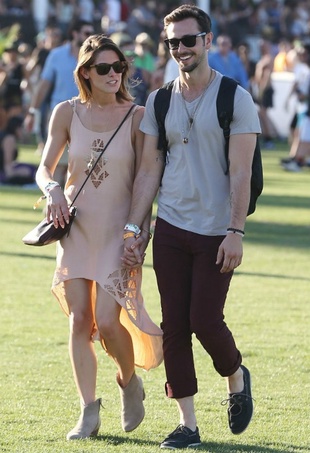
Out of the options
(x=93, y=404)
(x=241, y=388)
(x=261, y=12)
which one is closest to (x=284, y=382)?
(x=241, y=388)

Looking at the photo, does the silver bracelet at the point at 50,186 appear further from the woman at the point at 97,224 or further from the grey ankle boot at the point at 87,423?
the grey ankle boot at the point at 87,423

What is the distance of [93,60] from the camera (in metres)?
5.87

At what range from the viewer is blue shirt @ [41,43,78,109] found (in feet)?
46.7

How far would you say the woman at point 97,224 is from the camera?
5.83m

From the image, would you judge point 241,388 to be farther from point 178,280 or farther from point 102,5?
point 102,5

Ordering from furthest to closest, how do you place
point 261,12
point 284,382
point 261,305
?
point 261,12 < point 261,305 < point 284,382

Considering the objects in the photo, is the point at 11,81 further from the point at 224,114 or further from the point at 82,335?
the point at 224,114

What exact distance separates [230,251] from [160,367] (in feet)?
7.45

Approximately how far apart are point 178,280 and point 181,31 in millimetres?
1154

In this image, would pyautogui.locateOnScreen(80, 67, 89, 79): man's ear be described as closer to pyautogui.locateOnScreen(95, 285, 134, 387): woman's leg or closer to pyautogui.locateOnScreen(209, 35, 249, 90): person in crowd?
pyautogui.locateOnScreen(95, 285, 134, 387): woman's leg

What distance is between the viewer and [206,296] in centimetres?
564

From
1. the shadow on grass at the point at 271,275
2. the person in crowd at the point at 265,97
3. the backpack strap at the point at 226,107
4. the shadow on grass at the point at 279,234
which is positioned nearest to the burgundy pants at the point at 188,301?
the backpack strap at the point at 226,107

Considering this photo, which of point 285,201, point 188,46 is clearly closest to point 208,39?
point 188,46

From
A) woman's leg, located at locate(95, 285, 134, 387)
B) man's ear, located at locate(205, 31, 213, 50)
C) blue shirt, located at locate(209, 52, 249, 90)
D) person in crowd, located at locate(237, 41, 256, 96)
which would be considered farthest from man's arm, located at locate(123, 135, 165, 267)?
person in crowd, located at locate(237, 41, 256, 96)
